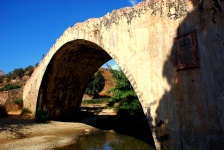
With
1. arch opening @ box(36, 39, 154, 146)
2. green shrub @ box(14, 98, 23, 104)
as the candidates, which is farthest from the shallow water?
green shrub @ box(14, 98, 23, 104)

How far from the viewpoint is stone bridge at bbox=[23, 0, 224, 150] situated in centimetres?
452

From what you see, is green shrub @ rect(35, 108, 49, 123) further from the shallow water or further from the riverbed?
the shallow water

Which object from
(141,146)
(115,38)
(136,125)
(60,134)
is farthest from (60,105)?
(115,38)

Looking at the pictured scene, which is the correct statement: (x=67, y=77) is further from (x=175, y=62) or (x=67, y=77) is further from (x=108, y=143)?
(x=175, y=62)

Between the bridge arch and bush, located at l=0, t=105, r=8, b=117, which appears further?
bush, located at l=0, t=105, r=8, b=117

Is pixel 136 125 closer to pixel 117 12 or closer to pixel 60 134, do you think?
pixel 60 134

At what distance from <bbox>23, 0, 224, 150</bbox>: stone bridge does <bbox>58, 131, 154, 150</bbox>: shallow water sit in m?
4.17

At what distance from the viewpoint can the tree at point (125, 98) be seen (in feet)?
44.1

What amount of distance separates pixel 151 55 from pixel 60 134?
822cm

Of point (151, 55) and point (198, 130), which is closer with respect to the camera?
point (198, 130)

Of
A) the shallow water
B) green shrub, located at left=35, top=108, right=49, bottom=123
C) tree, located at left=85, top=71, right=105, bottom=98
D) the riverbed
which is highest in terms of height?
tree, located at left=85, top=71, right=105, bottom=98

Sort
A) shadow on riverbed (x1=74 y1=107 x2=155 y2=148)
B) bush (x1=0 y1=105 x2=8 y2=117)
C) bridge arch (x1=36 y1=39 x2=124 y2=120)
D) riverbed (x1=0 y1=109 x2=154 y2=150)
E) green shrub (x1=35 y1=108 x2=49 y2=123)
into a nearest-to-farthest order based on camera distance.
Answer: riverbed (x1=0 y1=109 x2=154 y2=150) < shadow on riverbed (x1=74 y1=107 x2=155 y2=148) < bridge arch (x1=36 y1=39 x2=124 y2=120) < green shrub (x1=35 y1=108 x2=49 y2=123) < bush (x1=0 y1=105 x2=8 y2=117)

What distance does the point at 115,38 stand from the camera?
7.27m

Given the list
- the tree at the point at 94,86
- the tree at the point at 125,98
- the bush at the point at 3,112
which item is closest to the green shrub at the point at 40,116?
Answer: the bush at the point at 3,112
